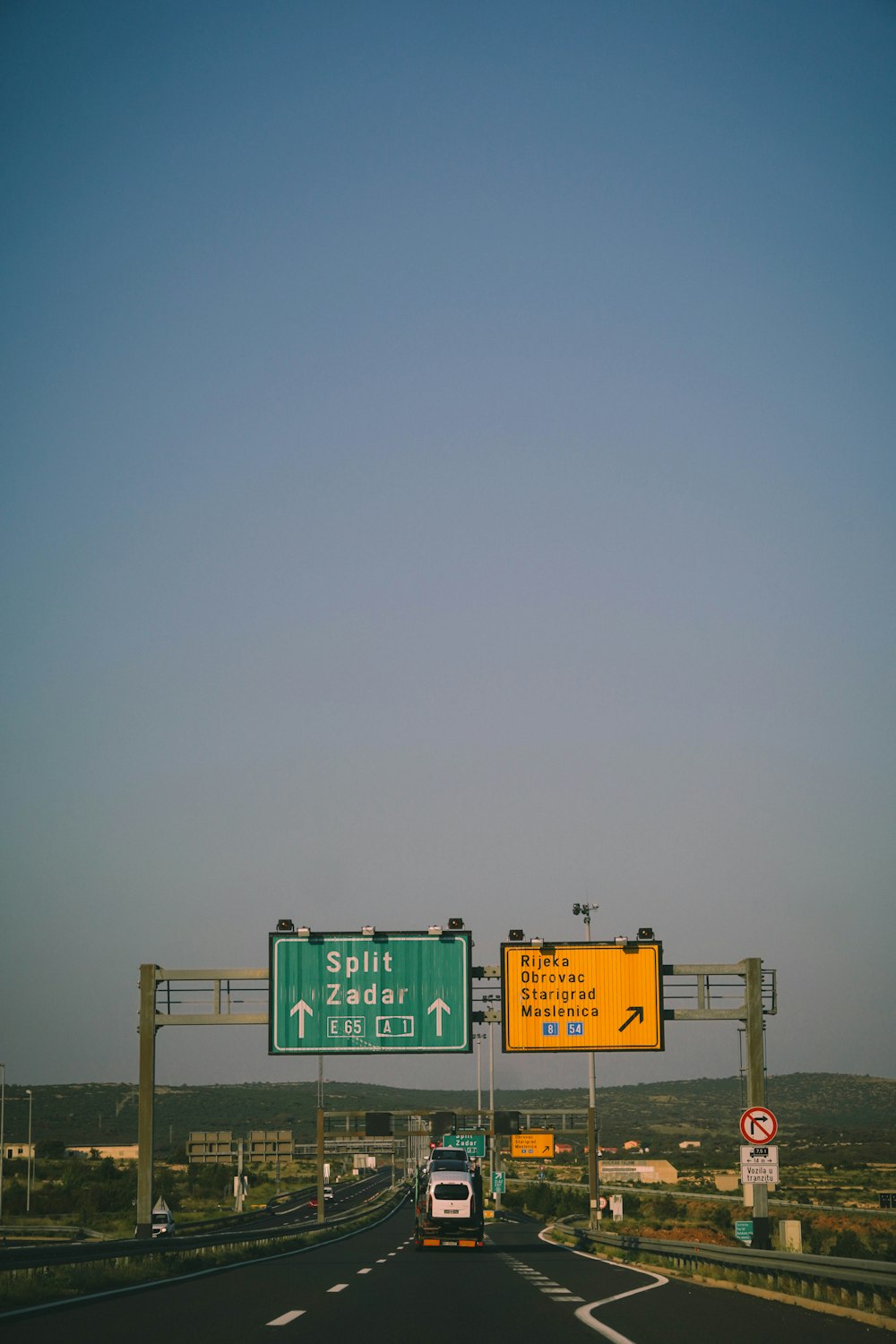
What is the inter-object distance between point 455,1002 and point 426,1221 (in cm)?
1260

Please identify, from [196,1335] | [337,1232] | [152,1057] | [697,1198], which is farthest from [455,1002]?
[697,1198]

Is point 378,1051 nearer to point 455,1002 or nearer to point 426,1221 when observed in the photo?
point 455,1002

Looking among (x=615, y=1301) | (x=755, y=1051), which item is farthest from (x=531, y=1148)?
(x=615, y=1301)

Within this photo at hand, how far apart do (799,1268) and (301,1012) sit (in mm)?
17712

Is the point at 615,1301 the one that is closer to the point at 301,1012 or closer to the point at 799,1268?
the point at 799,1268

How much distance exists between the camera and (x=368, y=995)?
36.4 meters

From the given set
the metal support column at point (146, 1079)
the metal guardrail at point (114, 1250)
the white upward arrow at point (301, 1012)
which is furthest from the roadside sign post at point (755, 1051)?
the metal support column at point (146, 1079)

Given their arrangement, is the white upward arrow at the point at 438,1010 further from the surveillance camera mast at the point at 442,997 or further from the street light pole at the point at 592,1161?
the street light pole at the point at 592,1161

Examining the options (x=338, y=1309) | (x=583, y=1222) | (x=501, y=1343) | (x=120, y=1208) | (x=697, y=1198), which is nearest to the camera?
(x=501, y=1343)

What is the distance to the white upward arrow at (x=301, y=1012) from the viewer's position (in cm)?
3638

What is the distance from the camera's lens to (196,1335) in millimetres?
14398

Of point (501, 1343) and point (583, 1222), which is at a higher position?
point (501, 1343)

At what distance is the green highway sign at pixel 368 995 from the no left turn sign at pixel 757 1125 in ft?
27.4

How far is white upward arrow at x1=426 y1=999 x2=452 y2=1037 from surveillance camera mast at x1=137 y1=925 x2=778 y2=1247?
32 mm
